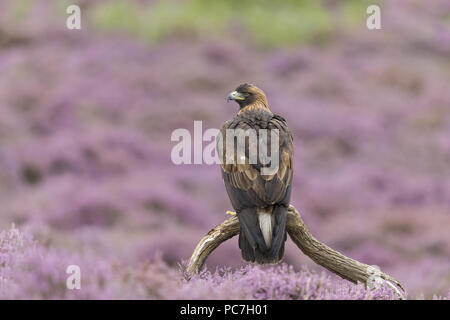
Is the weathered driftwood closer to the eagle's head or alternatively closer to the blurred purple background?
the eagle's head

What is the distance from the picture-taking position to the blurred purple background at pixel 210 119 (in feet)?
37.5

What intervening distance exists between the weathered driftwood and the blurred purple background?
260 cm

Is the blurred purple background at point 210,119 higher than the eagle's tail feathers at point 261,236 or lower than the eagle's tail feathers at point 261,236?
higher

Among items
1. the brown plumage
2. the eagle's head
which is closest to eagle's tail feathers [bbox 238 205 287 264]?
the brown plumage

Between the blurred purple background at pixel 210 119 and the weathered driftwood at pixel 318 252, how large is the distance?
2596mm

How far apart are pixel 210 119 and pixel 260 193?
11.7 m

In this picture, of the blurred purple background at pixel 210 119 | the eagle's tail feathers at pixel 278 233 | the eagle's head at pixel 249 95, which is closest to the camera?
the eagle's tail feathers at pixel 278 233

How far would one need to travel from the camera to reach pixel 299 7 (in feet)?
76.5

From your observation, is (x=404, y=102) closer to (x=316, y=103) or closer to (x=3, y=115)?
(x=316, y=103)

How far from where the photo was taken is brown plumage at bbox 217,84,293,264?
3.95 m

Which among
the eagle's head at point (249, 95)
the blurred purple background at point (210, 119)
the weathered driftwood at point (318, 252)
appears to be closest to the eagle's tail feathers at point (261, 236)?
the weathered driftwood at point (318, 252)

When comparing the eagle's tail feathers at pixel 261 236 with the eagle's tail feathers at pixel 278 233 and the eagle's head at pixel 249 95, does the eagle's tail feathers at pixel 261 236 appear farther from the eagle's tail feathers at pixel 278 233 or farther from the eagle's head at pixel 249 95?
the eagle's head at pixel 249 95

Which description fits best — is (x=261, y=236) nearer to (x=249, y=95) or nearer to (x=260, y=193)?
(x=260, y=193)
